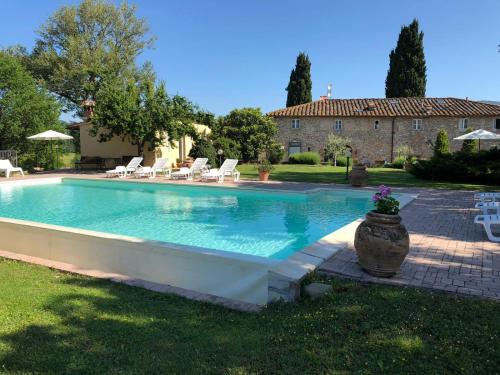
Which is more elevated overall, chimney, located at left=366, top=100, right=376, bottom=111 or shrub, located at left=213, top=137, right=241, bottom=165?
chimney, located at left=366, top=100, right=376, bottom=111

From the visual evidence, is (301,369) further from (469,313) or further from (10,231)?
(10,231)

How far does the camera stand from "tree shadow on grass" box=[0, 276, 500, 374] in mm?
2623

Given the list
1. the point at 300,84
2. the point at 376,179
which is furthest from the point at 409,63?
the point at 376,179

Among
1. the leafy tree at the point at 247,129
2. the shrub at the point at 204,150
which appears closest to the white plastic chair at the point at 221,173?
the shrub at the point at 204,150

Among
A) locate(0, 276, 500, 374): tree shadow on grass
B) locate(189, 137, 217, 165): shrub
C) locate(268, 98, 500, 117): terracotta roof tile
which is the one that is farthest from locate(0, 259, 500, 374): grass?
locate(268, 98, 500, 117): terracotta roof tile

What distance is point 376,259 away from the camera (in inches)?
166

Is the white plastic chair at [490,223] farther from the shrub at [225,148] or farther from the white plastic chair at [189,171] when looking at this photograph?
the shrub at [225,148]

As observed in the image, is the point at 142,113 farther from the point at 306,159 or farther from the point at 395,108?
the point at 395,108

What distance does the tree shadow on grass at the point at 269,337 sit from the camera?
2623mm

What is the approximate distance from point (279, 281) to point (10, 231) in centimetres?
494

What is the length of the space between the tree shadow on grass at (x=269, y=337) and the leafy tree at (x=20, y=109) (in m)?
19.8

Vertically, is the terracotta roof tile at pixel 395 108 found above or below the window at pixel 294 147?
above

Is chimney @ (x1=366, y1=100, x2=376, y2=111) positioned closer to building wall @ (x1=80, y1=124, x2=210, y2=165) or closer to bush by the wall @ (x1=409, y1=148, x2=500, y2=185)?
bush by the wall @ (x1=409, y1=148, x2=500, y2=185)

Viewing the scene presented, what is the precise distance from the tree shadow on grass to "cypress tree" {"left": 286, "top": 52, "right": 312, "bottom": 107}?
3867 cm
